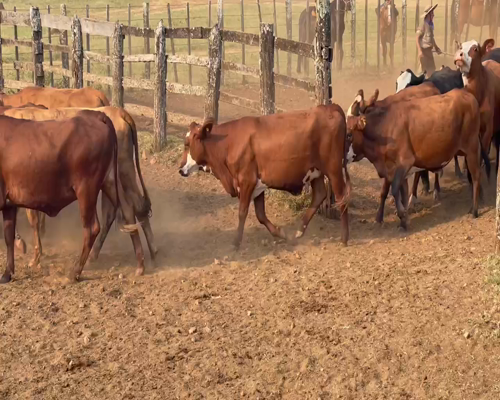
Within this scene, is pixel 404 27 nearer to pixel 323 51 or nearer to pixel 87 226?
pixel 323 51

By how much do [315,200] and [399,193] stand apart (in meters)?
1.07

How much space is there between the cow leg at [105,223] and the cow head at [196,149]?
1054 mm

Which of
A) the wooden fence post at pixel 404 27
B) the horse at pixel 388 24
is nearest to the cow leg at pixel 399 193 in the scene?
the wooden fence post at pixel 404 27

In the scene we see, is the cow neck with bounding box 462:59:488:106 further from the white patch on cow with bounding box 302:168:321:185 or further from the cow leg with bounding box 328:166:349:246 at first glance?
the white patch on cow with bounding box 302:168:321:185

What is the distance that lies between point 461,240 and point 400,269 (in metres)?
1.42

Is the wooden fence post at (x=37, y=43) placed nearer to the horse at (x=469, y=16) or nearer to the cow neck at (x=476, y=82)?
the cow neck at (x=476, y=82)

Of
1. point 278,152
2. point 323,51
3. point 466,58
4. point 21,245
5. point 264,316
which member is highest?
point 323,51

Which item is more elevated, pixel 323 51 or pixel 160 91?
pixel 323 51

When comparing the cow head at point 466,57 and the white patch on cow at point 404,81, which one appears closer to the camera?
the cow head at point 466,57

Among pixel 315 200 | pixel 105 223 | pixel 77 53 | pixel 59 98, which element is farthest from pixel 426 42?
A: pixel 105 223

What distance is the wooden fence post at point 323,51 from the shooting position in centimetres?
1034

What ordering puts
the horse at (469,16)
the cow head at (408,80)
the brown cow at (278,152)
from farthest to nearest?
the horse at (469,16) < the cow head at (408,80) < the brown cow at (278,152)

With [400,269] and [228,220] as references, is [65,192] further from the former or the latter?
[400,269]

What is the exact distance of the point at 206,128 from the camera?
31.9ft
